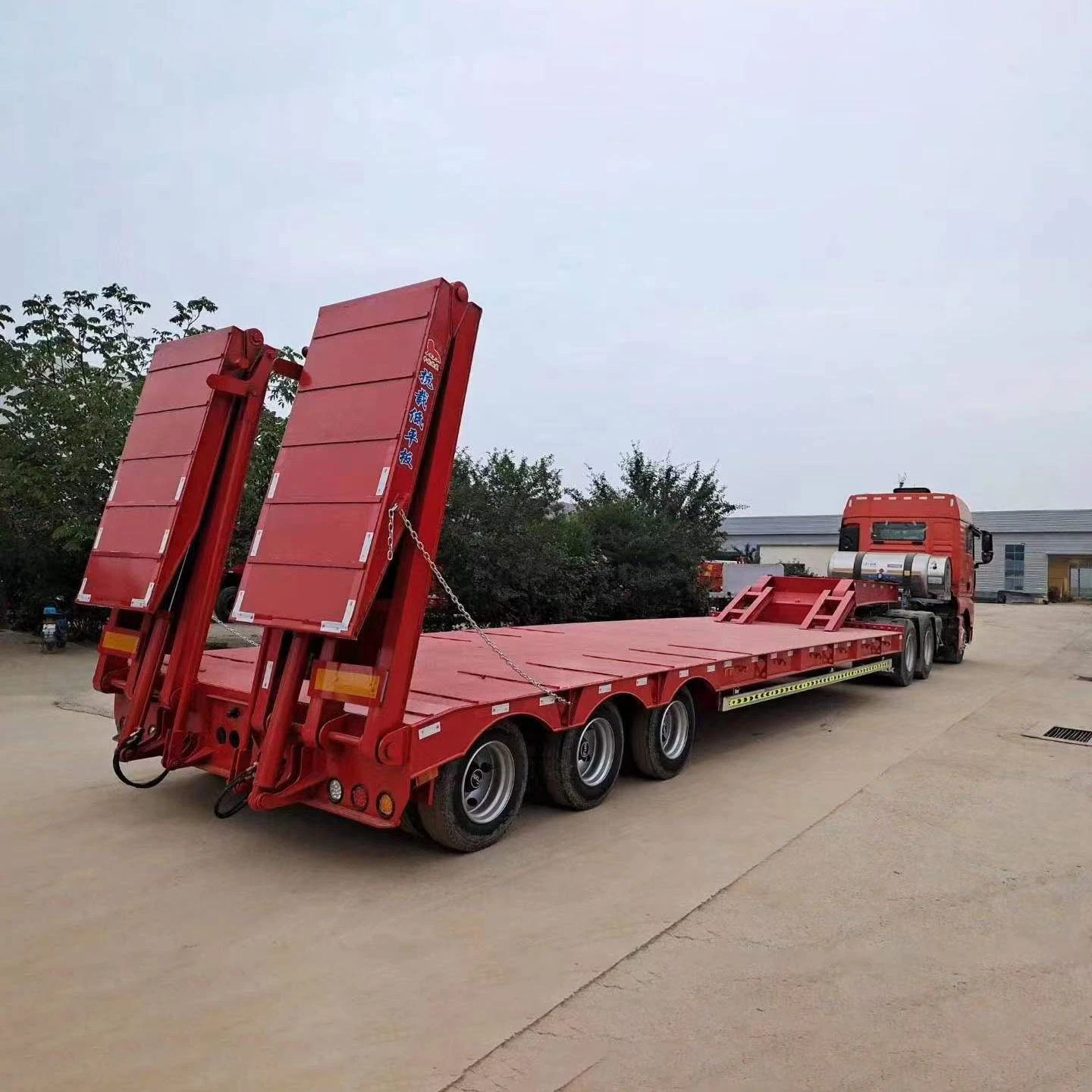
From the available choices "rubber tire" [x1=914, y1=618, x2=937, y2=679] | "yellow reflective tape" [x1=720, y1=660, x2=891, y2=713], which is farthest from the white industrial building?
"yellow reflective tape" [x1=720, y1=660, x2=891, y2=713]

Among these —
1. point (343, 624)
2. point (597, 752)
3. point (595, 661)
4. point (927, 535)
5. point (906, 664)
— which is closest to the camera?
point (343, 624)

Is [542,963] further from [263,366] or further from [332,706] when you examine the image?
[263,366]

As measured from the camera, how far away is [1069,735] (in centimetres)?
910

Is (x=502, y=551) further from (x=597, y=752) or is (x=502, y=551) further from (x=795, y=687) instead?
(x=597, y=752)

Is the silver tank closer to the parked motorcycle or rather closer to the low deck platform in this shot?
the low deck platform

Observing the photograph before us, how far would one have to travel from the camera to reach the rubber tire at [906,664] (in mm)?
12211

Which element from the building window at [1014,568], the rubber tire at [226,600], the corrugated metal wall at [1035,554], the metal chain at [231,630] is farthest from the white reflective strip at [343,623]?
the building window at [1014,568]

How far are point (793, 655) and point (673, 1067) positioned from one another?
6125 mm

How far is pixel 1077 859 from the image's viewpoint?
5.28 m

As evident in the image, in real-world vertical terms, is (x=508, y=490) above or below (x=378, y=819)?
above

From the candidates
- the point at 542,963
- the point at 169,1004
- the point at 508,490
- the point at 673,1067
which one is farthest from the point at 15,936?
the point at 508,490

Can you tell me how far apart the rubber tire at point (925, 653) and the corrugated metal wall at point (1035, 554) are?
41.2 m

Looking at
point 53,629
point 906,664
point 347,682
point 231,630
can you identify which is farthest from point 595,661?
point 53,629

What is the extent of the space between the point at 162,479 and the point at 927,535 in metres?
12.4
